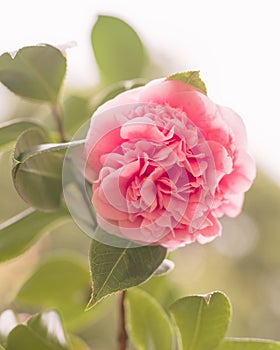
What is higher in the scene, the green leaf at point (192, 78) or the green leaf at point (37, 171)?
the green leaf at point (192, 78)

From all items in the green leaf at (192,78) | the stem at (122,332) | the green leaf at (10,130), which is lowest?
the stem at (122,332)

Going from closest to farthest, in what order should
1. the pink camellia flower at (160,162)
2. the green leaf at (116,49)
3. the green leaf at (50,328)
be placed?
1. the pink camellia flower at (160,162)
2. the green leaf at (50,328)
3. the green leaf at (116,49)

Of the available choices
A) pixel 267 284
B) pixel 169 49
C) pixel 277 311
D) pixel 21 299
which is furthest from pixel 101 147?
pixel 169 49

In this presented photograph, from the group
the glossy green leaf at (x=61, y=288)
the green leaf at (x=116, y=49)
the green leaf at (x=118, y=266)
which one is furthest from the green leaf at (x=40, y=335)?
the green leaf at (x=116, y=49)

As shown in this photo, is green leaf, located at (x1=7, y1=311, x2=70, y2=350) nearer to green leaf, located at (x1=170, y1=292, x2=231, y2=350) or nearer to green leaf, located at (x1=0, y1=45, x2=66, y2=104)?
green leaf, located at (x1=170, y1=292, x2=231, y2=350)

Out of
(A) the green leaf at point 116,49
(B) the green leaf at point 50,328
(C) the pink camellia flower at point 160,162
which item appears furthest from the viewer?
(A) the green leaf at point 116,49

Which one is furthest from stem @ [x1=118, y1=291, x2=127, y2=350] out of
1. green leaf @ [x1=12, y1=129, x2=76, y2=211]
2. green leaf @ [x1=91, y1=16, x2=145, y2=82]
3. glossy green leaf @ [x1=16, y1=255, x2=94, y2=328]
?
green leaf @ [x1=91, y1=16, x2=145, y2=82]

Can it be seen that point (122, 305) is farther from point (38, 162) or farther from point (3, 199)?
point (3, 199)

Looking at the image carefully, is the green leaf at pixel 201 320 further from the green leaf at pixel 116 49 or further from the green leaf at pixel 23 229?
the green leaf at pixel 116 49
